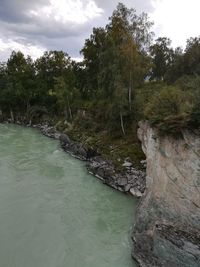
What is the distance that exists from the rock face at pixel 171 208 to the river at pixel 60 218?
5.15ft

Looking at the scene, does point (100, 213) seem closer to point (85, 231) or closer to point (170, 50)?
point (85, 231)

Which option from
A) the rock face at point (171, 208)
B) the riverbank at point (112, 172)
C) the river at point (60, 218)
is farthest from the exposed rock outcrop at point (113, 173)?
the rock face at point (171, 208)

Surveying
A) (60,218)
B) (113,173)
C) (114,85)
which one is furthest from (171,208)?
(114,85)

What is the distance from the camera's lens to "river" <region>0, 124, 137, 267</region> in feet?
38.0

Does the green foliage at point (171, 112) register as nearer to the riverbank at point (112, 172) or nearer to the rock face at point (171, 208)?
the rock face at point (171, 208)

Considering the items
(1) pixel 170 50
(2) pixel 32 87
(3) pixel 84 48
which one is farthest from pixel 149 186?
(2) pixel 32 87

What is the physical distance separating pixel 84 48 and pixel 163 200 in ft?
101

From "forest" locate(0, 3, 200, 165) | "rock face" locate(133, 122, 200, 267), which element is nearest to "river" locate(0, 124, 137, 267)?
"rock face" locate(133, 122, 200, 267)

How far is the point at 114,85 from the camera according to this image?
23.6 meters

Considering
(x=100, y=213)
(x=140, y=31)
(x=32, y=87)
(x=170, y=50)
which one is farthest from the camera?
(x=32, y=87)

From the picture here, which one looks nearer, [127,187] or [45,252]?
[45,252]

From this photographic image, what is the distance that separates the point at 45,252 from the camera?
11.8 m

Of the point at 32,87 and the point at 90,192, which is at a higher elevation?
the point at 32,87

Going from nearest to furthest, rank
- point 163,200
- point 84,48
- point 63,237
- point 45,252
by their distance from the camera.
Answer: point 163,200, point 45,252, point 63,237, point 84,48
